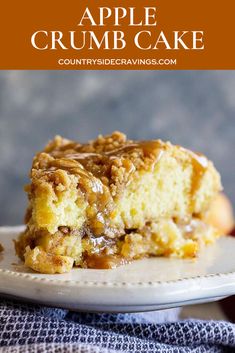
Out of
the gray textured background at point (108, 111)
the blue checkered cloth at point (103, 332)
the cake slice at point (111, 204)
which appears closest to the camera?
the blue checkered cloth at point (103, 332)

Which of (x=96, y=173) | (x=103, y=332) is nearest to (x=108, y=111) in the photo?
(x=96, y=173)

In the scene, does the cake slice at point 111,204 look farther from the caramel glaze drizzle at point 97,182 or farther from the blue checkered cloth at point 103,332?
the blue checkered cloth at point 103,332

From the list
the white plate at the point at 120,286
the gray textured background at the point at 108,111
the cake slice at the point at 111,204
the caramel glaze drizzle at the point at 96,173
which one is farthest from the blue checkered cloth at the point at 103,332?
the gray textured background at the point at 108,111

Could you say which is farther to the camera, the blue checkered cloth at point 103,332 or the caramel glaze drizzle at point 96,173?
the caramel glaze drizzle at point 96,173

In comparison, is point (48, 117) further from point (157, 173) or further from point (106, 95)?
point (157, 173)

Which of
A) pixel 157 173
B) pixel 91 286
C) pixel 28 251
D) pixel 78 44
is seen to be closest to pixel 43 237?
pixel 28 251
